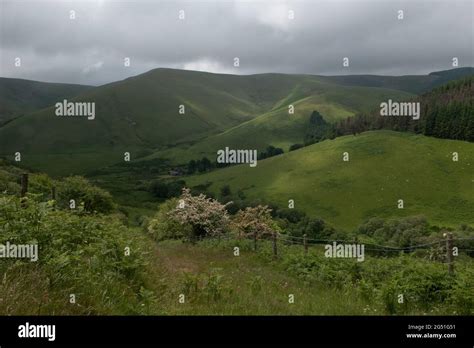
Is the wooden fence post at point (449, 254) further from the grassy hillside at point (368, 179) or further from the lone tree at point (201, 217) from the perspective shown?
the grassy hillside at point (368, 179)

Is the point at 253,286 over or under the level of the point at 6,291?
under

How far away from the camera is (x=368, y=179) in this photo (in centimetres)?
14250

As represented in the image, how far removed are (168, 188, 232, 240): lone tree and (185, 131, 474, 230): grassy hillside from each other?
77186 mm

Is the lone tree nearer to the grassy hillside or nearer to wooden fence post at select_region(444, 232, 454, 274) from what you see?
wooden fence post at select_region(444, 232, 454, 274)

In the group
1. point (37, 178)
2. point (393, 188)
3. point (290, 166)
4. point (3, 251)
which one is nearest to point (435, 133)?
point (393, 188)

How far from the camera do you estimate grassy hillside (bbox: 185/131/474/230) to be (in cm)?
12252

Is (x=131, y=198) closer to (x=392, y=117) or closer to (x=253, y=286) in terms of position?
(x=392, y=117)

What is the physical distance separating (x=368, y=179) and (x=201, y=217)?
106 m

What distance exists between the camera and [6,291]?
6652mm

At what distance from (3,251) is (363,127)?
191847 mm

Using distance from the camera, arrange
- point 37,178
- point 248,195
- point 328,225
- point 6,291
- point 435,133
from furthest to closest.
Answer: point 435,133 → point 248,195 → point 328,225 → point 37,178 → point 6,291

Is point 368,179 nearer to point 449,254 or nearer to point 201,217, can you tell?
point 201,217

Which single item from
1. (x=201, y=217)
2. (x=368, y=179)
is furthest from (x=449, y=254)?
(x=368, y=179)

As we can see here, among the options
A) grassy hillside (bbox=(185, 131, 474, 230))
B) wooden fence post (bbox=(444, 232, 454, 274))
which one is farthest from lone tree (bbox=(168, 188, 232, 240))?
grassy hillside (bbox=(185, 131, 474, 230))
